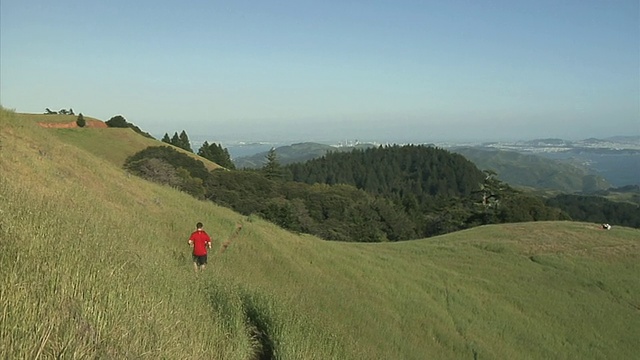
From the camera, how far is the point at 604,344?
20359 mm

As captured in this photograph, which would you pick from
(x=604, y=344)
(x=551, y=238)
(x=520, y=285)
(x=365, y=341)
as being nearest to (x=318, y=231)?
(x=551, y=238)

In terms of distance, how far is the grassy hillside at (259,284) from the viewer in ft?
14.1

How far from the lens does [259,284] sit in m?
11.8

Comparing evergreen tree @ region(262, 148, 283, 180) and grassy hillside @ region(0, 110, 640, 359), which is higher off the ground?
grassy hillside @ region(0, 110, 640, 359)

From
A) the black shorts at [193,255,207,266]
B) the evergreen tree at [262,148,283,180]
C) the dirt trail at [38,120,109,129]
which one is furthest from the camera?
the evergreen tree at [262,148,283,180]

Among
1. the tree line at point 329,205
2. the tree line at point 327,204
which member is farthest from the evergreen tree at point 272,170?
the tree line at point 329,205

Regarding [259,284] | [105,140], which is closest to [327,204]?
[105,140]

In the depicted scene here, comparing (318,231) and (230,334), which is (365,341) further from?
(318,231)

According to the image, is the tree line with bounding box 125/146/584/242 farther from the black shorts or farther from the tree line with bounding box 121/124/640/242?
the black shorts

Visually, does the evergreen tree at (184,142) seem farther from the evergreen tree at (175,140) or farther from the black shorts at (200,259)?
the black shorts at (200,259)

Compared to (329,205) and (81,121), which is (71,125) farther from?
(329,205)

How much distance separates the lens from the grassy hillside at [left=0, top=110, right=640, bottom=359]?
4301mm

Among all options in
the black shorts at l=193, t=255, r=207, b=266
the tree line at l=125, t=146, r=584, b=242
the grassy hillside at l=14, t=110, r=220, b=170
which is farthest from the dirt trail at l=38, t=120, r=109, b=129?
the black shorts at l=193, t=255, r=207, b=266

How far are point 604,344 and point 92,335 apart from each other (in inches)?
878
